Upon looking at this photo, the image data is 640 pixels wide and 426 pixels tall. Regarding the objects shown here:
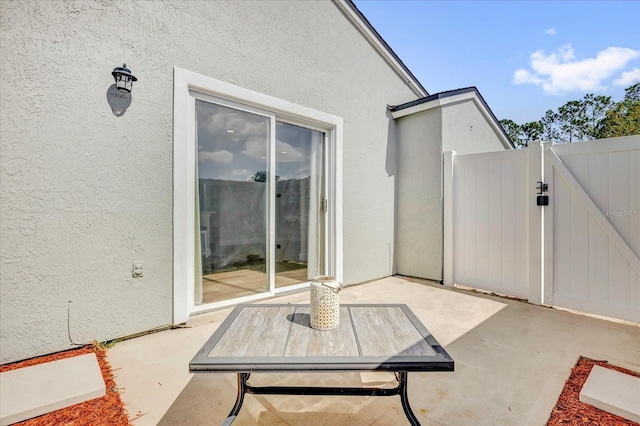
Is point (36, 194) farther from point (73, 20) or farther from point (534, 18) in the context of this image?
Result: point (534, 18)

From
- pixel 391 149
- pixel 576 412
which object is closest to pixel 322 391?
pixel 576 412

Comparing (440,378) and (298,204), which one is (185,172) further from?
(440,378)

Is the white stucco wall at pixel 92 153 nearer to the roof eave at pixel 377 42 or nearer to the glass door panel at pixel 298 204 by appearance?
the glass door panel at pixel 298 204

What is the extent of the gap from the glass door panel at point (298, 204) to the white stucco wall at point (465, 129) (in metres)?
2.35

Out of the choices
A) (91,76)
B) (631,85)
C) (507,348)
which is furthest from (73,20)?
(631,85)

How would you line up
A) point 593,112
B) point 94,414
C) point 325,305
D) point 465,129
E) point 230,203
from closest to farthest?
point 325,305
point 94,414
point 230,203
point 465,129
point 593,112

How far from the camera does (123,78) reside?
2.88 metres

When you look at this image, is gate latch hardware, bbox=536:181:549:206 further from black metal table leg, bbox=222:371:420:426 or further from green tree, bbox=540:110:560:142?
green tree, bbox=540:110:560:142

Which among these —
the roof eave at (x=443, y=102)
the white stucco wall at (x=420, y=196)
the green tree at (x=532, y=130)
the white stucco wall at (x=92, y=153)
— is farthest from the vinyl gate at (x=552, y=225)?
the green tree at (x=532, y=130)

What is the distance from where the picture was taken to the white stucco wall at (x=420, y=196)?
17.4 feet

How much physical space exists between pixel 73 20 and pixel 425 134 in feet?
16.6

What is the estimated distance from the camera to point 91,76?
2801 millimetres

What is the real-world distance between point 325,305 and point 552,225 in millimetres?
3871

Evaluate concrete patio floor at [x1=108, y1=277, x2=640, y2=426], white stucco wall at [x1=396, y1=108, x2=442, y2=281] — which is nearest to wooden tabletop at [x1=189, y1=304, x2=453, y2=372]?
concrete patio floor at [x1=108, y1=277, x2=640, y2=426]
